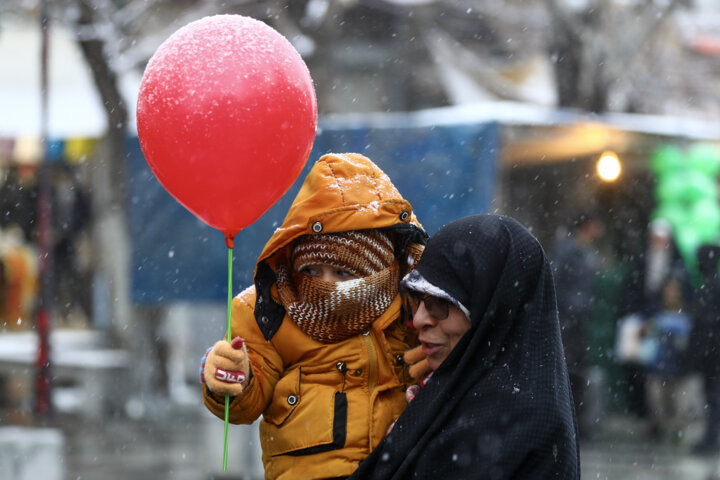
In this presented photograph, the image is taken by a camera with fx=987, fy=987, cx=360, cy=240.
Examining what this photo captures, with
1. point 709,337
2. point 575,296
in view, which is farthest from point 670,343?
point 575,296

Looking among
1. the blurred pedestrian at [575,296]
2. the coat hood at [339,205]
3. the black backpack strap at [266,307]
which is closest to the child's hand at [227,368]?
the black backpack strap at [266,307]

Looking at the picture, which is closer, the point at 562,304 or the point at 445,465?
the point at 445,465

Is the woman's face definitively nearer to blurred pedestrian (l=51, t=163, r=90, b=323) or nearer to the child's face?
the child's face

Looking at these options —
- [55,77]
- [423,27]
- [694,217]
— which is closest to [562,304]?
[694,217]

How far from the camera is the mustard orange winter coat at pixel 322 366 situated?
2848 mm

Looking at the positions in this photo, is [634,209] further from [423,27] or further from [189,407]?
[189,407]

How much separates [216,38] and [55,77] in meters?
12.9

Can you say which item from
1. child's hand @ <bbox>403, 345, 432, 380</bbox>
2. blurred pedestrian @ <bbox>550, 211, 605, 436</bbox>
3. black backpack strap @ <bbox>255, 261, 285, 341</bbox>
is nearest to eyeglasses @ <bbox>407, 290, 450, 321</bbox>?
child's hand @ <bbox>403, 345, 432, 380</bbox>

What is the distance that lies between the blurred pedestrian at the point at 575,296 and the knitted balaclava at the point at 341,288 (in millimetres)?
6565

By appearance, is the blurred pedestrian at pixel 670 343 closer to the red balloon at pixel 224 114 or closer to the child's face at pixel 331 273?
the child's face at pixel 331 273

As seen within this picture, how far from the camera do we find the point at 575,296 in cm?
952

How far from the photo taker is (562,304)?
948 centimetres

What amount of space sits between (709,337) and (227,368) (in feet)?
25.5

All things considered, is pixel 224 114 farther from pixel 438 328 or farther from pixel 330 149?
pixel 330 149
